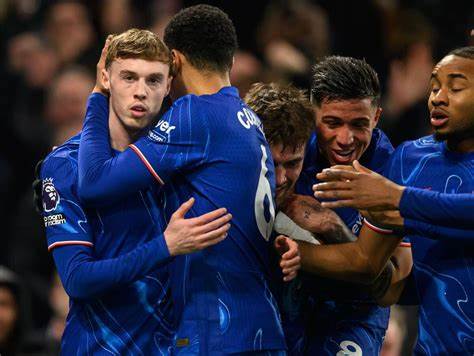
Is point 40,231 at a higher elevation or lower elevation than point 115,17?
lower

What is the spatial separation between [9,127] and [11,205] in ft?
2.38

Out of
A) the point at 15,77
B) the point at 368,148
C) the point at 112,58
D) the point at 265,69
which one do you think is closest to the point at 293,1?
the point at 265,69

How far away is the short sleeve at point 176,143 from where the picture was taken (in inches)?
188

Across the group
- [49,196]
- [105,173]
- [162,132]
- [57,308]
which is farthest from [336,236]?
[57,308]

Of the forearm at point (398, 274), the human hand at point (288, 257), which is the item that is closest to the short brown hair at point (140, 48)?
the human hand at point (288, 257)

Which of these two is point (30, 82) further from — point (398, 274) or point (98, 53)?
point (398, 274)

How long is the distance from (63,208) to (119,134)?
1.39 ft

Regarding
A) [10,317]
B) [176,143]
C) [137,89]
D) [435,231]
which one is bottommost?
[10,317]

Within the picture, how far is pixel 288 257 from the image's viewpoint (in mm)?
4934

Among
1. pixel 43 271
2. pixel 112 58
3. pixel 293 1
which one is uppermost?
pixel 112 58

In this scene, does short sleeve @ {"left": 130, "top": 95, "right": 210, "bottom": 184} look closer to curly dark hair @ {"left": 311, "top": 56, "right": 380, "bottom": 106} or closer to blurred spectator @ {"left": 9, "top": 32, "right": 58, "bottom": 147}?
curly dark hair @ {"left": 311, "top": 56, "right": 380, "bottom": 106}

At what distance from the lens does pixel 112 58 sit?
5113 mm

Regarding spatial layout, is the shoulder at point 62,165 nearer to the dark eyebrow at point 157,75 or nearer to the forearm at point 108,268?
the forearm at point 108,268

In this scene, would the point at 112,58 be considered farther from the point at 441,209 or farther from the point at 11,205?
the point at 11,205
